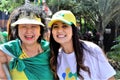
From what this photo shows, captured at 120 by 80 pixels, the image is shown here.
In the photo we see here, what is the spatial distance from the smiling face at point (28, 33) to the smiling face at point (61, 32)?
0.49 ft

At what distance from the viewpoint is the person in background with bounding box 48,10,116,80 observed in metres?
2.70

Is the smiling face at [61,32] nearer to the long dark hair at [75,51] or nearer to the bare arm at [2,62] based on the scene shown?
the long dark hair at [75,51]

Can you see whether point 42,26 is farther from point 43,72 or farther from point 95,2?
point 95,2

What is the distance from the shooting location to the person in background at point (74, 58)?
270 centimetres

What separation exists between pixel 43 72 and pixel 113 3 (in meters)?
12.4

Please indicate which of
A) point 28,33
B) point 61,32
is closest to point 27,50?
point 28,33

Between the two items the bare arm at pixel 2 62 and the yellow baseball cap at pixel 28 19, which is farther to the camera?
the yellow baseball cap at pixel 28 19

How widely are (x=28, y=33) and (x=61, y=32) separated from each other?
0.28m

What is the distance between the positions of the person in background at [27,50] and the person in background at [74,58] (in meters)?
0.10

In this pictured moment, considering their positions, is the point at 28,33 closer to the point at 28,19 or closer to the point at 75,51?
the point at 28,19

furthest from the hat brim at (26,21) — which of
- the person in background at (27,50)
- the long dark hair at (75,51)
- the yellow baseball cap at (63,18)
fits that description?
the long dark hair at (75,51)

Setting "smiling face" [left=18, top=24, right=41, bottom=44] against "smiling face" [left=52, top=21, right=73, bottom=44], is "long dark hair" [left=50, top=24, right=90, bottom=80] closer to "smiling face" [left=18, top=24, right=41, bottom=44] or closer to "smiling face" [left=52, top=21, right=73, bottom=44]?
"smiling face" [left=52, top=21, right=73, bottom=44]

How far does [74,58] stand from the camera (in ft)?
9.11

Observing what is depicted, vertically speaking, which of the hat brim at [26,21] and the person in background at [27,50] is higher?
the hat brim at [26,21]
